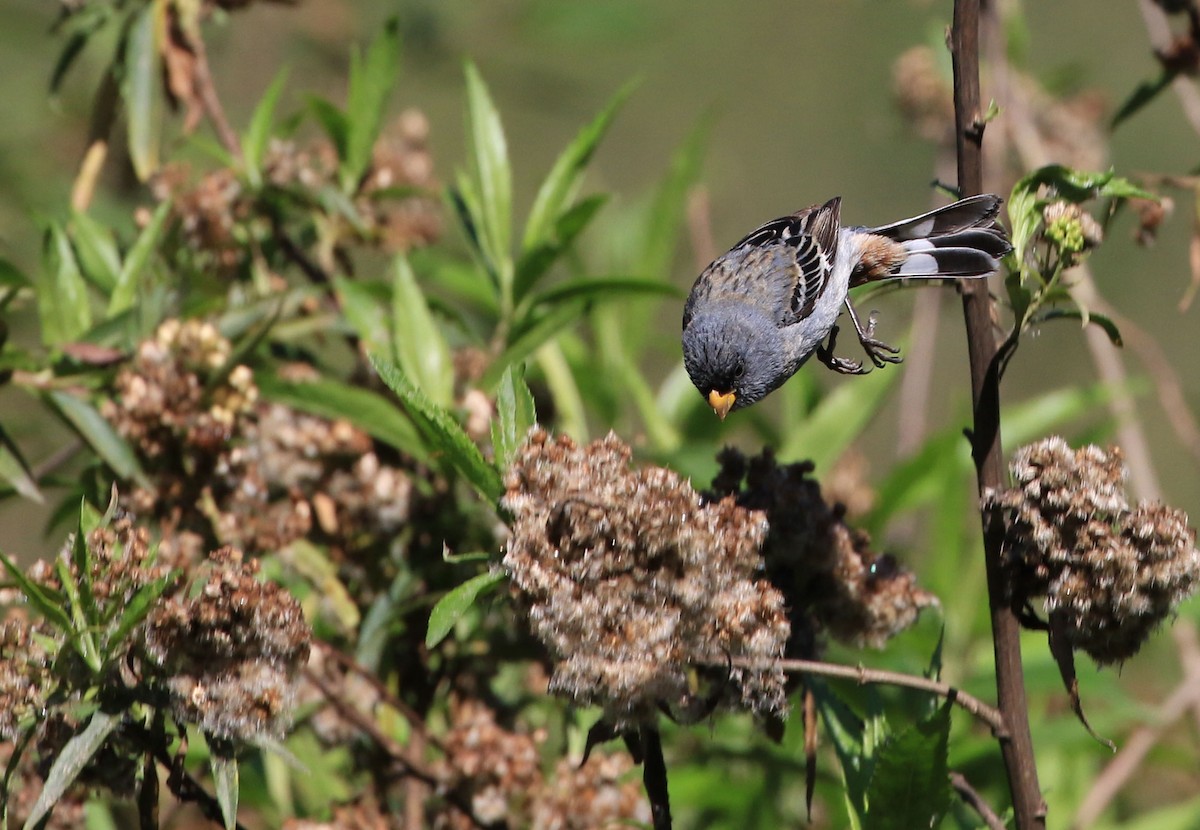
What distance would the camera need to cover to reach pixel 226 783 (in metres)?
1.61

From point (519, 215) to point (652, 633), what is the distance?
6.68 metres

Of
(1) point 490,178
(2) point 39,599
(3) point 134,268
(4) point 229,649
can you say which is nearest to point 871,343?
(1) point 490,178

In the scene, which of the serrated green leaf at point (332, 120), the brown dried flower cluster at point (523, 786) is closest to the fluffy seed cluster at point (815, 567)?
the brown dried flower cluster at point (523, 786)

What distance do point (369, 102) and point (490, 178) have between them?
0.32m

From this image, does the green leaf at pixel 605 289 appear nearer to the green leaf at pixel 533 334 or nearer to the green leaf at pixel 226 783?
the green leaf at pixel 533 334

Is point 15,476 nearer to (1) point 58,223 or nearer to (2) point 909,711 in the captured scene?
(1) point 58,223

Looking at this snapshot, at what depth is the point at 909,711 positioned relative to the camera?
2.87 metres

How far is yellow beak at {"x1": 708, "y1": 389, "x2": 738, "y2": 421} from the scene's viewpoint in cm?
304

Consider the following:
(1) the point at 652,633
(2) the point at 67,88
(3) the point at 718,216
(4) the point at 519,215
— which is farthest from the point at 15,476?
(4) the point at 519,215

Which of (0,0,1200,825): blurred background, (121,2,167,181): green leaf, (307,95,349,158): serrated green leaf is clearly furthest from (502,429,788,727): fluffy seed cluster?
(121,2,167,181): green leaf

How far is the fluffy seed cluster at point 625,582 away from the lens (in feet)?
5.06

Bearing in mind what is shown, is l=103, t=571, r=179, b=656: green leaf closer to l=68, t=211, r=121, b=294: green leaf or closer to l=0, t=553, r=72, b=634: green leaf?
l=0, t=553, r=72, b=634: green leaf

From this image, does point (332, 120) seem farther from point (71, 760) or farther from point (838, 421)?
point (71, 760)

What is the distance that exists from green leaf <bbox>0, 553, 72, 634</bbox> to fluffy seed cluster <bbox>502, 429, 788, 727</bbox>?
55 centimetres
